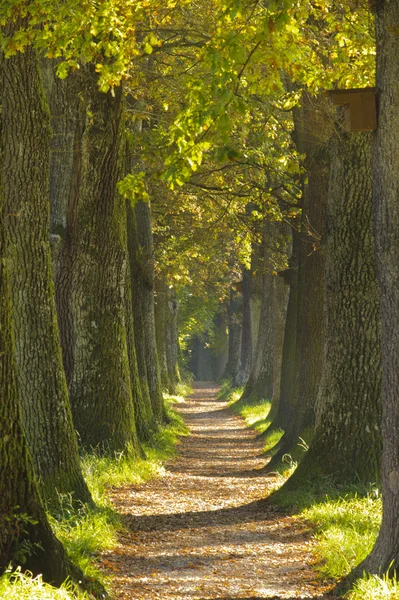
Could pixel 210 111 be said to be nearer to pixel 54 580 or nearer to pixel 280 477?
pixel 54 580

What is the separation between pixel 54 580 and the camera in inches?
251

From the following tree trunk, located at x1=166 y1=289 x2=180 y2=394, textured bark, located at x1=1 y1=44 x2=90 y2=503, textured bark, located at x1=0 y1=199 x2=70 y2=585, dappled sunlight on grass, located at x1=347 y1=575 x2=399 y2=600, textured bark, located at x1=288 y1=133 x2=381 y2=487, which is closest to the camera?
textured bark, located at x1=0 y1=199 x2=70 y2=585

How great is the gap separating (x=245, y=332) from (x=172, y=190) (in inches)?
1089

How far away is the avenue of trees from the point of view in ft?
23.0

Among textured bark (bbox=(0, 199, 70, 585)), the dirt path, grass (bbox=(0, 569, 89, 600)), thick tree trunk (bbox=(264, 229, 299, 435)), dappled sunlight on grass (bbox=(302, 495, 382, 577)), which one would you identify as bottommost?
the dirt path

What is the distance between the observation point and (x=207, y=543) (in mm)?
10141

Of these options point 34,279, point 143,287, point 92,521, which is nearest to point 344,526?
point 92,521

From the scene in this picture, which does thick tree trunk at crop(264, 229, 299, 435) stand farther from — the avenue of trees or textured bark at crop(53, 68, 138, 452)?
textured bark at crop(53, 68, 138, 452)

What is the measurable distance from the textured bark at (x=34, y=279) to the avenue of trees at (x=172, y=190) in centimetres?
2

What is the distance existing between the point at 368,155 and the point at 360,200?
601 millimetres

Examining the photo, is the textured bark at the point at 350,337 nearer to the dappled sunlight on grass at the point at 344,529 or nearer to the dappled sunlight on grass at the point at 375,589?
the dappled sunlight on grass at the point at 344,529

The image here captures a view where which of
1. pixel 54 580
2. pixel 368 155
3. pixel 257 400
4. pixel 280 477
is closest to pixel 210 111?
pixel 54 580

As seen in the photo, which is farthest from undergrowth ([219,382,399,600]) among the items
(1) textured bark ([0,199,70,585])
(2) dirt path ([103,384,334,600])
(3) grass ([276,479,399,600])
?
(1) textured bark ([0,199,70,585])

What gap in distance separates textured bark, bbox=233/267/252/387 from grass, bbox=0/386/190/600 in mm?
19418
